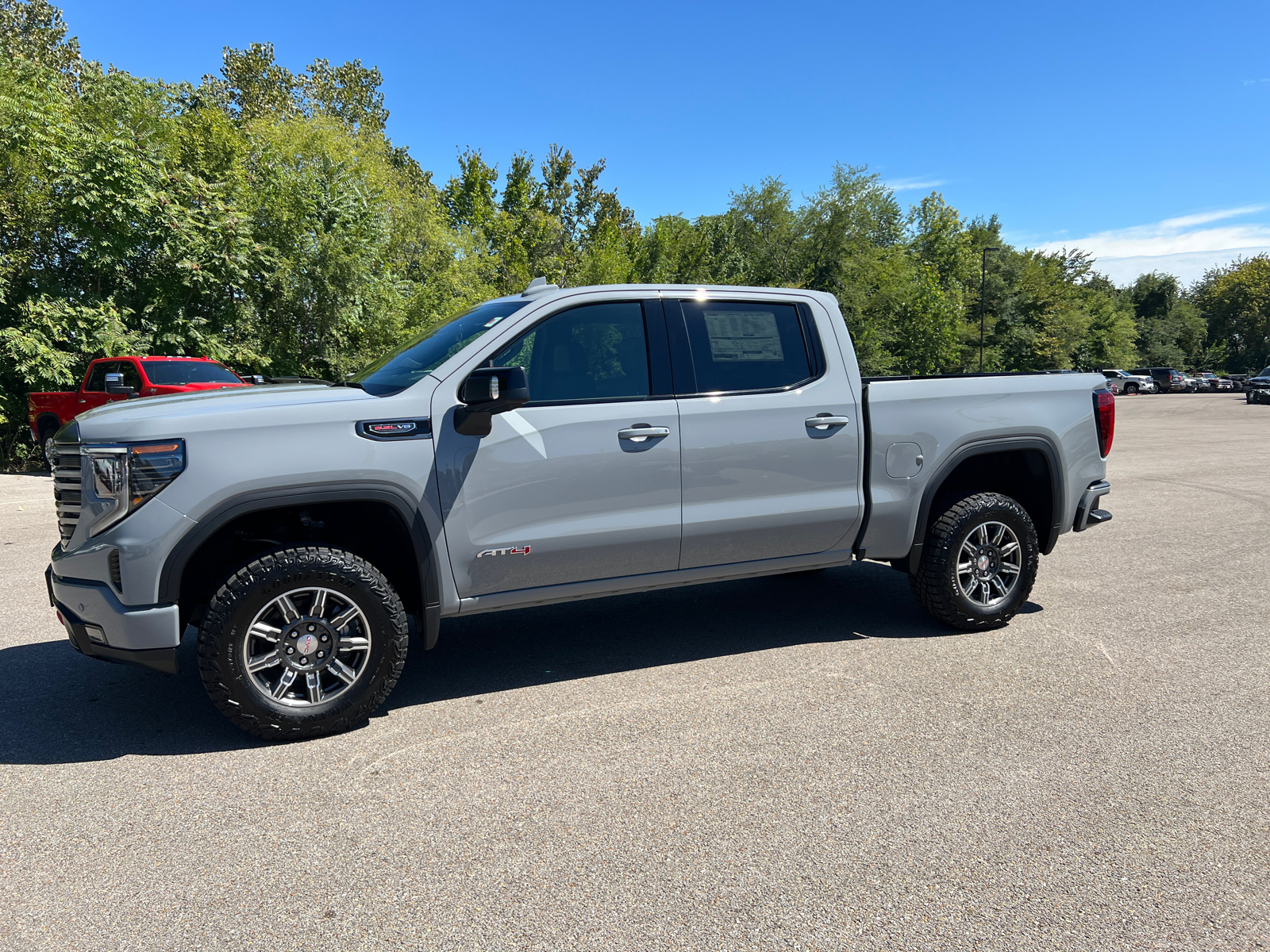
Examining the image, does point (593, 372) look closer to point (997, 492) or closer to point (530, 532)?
point (530, 532)

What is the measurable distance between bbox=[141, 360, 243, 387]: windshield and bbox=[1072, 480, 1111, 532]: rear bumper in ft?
42.2

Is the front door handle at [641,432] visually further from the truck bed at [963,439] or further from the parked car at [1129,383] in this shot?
the parked car at [1129,383]

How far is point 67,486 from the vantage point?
12.0ft

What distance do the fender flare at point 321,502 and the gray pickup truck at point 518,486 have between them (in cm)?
1

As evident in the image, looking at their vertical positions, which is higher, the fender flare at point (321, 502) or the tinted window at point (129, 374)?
the tinted window at point (129, 374)

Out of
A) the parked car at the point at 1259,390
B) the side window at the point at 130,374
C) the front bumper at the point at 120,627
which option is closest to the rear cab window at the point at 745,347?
the front bumper at the point at 120,627

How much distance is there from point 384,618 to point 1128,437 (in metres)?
21.7

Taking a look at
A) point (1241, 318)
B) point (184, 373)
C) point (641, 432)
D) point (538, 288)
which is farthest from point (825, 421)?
point (1241, 318)

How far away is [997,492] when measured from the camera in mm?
5516

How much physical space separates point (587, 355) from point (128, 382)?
12865mm

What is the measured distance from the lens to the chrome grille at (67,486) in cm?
357

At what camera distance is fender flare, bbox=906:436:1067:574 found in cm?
502

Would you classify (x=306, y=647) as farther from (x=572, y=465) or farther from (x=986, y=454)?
(x=986, y=454)

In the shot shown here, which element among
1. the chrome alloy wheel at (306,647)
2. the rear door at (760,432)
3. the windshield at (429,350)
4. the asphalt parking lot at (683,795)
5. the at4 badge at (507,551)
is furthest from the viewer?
the rear door at (760,432)
